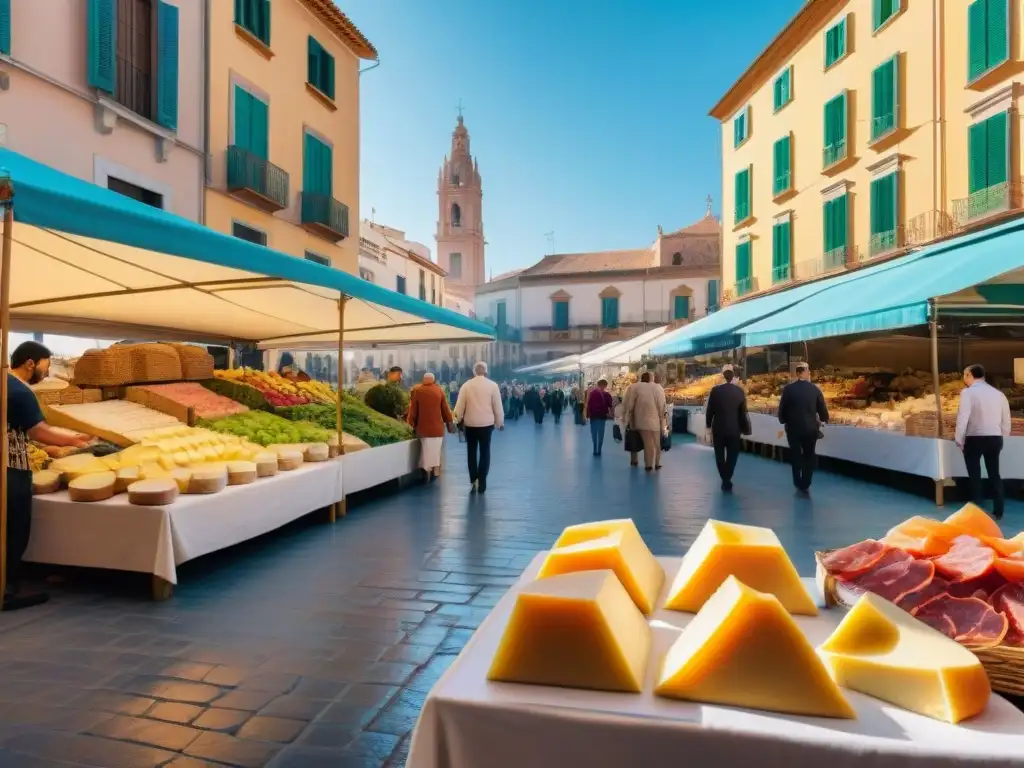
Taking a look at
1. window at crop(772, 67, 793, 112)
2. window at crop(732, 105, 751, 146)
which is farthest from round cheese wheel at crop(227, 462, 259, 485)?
window at crop(732, 105, 751, 146)

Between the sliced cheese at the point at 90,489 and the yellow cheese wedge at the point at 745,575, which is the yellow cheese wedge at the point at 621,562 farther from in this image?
the sliced cheese at the point at 90,489

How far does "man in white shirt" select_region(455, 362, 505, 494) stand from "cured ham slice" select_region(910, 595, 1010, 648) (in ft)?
22.6

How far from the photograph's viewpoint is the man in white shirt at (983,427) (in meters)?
6.95

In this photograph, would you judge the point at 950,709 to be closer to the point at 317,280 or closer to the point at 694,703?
the point at 694,703

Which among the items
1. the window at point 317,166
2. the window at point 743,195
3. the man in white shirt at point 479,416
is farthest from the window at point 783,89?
the man in white shirt at point 479,416

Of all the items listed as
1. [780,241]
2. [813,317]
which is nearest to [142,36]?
[813,317]

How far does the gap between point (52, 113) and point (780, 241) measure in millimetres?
17764

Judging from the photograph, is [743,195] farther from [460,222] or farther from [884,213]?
[460,222]

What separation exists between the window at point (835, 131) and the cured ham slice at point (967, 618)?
1754 centimetres

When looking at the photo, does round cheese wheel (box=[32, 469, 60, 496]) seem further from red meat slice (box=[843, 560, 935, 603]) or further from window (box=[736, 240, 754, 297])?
window (box=[736, 240, 754, 297])

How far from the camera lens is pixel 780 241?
2027cm

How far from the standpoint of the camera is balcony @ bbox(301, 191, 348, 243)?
50.7 ft

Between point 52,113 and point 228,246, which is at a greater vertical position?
point 52,113

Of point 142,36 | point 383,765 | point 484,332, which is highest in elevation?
point 142,36
